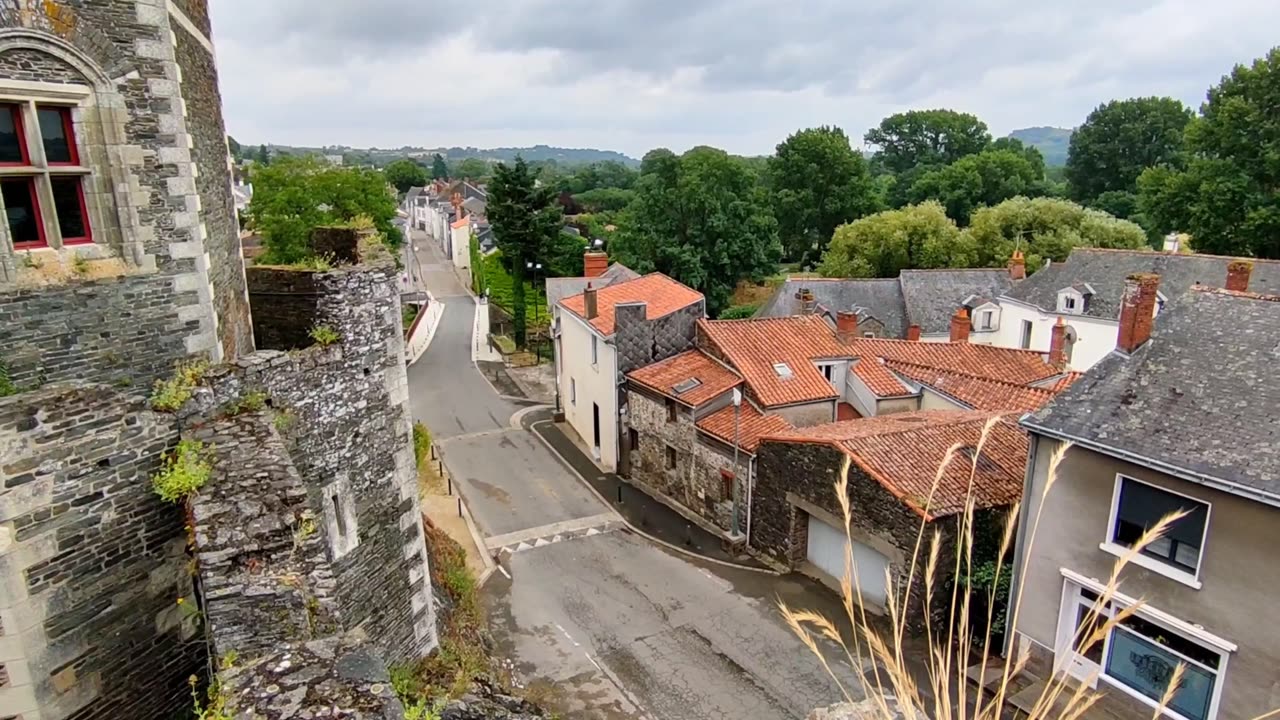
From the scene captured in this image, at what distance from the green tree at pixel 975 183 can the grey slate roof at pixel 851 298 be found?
27384 mm

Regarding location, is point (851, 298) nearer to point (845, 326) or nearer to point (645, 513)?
point (845, 326)

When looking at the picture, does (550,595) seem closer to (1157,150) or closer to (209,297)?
(209,297)

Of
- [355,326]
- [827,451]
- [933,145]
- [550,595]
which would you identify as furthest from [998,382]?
[933,145]

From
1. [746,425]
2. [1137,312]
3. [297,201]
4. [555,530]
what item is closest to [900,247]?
[746,425]

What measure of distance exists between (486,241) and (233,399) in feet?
189

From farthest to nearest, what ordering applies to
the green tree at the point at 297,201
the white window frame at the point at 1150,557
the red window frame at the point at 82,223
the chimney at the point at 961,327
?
the green tree at the point at 297,201 < the chimney at the point at 961,327 < the white window frame at the point at 1150,557 < the red window frame at the point at 82,223

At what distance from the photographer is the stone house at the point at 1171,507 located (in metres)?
10.6

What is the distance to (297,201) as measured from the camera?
3225cm

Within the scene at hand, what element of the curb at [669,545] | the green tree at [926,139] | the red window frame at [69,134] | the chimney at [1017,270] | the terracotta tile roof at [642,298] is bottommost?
the curb at [669,545]

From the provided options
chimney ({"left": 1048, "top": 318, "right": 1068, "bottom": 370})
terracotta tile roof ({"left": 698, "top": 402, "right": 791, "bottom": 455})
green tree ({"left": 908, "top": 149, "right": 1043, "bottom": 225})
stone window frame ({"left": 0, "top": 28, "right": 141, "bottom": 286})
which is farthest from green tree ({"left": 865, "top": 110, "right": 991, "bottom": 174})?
stone window frame ({"left": 0, "top": 28, "right": 141, "bottom": 286})

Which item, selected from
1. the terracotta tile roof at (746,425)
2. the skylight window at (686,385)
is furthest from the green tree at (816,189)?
the terracotta tile roof at (746,425)

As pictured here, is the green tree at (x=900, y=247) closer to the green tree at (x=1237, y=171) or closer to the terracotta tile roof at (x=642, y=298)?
the green tree at (x=1237, y=171)

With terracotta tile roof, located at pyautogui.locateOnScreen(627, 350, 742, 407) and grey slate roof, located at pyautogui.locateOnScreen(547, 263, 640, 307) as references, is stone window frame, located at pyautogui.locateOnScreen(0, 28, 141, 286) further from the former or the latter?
grey slate roof, located at pyautogui.locateOnScreen(547, 263, 640, 307)

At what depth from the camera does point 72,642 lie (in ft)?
21.4
